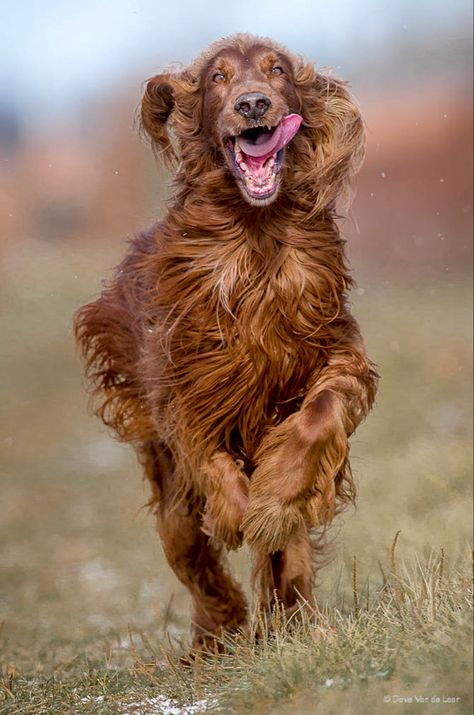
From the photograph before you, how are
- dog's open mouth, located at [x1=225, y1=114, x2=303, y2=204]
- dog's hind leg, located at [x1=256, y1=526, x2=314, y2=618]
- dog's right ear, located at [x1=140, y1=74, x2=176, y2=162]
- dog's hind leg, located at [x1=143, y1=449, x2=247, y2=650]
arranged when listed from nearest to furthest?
1. dog's open mouth, located at [x1=225, y1=114, x2=303, y2=204]
2. dog's right ear, located at [x1=140, y1=74, x2=176, y2=162]
3. dog's hind leg, located at [x1=256, y1=526, x2=314, y2=618]
4. dog's hind leg, located at [x1=143, y1=449, x2=247, y2=650]

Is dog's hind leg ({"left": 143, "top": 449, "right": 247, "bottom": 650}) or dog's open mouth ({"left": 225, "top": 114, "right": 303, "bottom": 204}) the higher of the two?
dog's open mouth ({"left": 225, "top": 114, "right": 303, "bottom": 204})

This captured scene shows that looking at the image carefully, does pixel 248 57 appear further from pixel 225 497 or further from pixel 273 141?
pixel 225 497

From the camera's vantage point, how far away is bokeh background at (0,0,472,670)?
677 cm

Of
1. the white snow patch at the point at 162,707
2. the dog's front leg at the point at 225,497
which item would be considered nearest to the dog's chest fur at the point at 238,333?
the dog's front leg at the point at 225,497

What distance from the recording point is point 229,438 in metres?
5.27

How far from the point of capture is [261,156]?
15.9ft

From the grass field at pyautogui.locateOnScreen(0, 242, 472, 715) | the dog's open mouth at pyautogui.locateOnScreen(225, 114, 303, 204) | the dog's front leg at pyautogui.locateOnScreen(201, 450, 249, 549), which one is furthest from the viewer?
the dog's front leg at pyautogui.locateOnScreen(201, 450, 249, 549)

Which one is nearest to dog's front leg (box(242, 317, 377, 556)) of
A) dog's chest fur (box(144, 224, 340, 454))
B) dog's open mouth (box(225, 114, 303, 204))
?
dog's chest fur (box(144, 224, 340, 454))

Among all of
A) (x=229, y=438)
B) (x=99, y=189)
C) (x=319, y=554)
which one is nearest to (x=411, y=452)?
(x=99, y=189)

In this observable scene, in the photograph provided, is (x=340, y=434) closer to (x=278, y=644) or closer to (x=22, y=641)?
(x=278, y=644)

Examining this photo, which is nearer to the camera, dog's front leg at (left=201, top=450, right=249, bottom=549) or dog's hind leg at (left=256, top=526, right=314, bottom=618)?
dog's front leg at (left=201, top=450, right=249, bottom=549)

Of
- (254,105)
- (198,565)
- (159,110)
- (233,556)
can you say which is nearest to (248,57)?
(254,105)

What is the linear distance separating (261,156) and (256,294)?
53cm

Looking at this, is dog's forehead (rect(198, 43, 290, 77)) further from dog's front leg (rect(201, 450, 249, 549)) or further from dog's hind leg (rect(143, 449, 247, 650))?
dog's hind leg (rect(143, 449, 247, 650))
